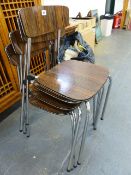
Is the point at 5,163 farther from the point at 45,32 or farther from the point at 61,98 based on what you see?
the point at 45,32

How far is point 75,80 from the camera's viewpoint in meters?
0.99

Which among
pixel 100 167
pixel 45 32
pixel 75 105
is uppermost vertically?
pixel 45 32

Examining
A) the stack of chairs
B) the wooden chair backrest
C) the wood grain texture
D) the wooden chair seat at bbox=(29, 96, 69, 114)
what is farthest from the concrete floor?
the wooden chair backrest

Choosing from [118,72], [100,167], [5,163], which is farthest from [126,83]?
[5,163]

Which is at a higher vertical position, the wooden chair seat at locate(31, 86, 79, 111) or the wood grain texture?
the wood grain texture

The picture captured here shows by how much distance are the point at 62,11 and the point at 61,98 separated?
63cm

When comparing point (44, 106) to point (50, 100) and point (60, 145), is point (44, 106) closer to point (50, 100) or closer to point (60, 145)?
point (50, 100)

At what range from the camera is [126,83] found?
77.9 inches

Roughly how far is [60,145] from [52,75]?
0.56m

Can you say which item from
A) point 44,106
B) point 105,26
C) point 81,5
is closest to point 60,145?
point 44,106

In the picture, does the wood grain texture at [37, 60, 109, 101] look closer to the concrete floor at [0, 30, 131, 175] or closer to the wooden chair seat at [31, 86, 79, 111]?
the wooden chair seat at [31, 86, 79, 111]

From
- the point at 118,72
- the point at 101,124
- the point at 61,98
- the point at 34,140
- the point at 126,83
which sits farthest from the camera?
the point at 118,72

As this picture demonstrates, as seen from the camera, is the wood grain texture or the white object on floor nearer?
the wood grain texture

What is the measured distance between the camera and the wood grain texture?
87 centimetres
